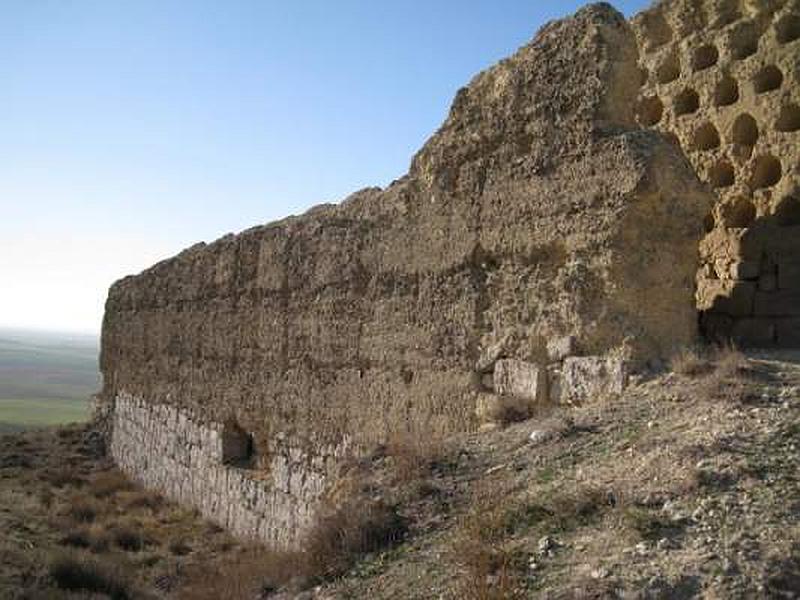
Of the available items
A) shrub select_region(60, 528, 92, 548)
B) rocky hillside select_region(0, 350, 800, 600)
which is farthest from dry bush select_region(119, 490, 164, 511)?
rocky hillside select_region(0, 350, 800, 600)

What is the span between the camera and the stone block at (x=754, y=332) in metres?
6.52

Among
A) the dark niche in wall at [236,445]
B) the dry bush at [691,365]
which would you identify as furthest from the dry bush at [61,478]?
the dry bush at [691,365]

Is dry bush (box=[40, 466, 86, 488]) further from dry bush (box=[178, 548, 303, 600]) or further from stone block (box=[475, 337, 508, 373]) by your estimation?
stone block (box=[475, 337, 508, 373])

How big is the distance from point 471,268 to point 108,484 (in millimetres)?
8964

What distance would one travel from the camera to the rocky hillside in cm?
317

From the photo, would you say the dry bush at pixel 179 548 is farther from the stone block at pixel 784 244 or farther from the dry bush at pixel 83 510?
the stone block at pixel 784 244

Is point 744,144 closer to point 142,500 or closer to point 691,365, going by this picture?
point 691,365

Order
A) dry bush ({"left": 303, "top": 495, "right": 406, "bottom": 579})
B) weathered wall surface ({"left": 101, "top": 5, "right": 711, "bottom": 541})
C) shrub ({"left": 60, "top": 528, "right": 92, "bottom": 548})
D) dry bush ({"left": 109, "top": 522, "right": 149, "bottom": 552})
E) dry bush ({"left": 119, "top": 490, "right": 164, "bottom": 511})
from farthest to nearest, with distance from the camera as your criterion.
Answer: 1. dry bush ({"left": 119, "top": 490, "right": 164, "bottom": 511})
2. dry bush ({"left": 109, "top": 522, "right": 149, "bottom": 552})
3. shrub ({"left": 60, "top": 528, "right": 92, "bottom": 548})
4. weathered wall surface ({"left": 101, "top": 5, "right": 711, "bottom": 541})
5. dry bush ({"left": 303, "top": 495, "right": 406, "bottom": 579})

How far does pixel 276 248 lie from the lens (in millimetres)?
9156

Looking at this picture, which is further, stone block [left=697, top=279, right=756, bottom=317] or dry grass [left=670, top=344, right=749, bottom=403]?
stone block [left=697, top=279, right=756, bottom=317]

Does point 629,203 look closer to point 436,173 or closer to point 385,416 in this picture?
point 436,173

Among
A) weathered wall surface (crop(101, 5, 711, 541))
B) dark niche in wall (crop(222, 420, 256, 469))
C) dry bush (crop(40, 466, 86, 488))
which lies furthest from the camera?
dry bush (crop(40, 466, 86, 488))

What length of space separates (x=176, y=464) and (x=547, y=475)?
8.32 m

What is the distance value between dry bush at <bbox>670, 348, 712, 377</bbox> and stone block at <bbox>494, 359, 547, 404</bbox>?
91cm
